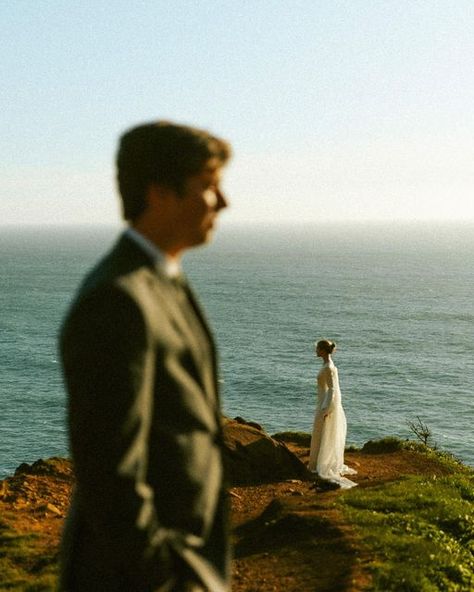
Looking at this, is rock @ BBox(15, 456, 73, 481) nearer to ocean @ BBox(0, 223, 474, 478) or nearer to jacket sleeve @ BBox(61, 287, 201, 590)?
ocean @ BBox(0, 223, 474, 478)

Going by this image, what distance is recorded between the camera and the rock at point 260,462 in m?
16.5

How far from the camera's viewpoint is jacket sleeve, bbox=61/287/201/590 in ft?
6.93

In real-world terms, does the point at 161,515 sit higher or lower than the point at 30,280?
higher

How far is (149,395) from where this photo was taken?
219cm

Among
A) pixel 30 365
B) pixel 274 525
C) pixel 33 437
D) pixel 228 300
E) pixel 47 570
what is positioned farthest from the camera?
pixel 228 300

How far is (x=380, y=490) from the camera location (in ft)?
44.4

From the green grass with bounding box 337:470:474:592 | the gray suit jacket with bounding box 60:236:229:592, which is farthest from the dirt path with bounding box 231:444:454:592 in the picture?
the gray suit jacket with bounding box 60:236:229:592

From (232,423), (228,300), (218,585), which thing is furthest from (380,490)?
(228,300)

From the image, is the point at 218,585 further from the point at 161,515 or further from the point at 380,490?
the point at 380,490

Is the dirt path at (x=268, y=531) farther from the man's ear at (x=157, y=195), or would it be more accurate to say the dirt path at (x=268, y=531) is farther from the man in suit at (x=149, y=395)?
the man's ear at (x=157, y=195)

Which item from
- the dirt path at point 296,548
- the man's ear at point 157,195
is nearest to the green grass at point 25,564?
the dirt path at point 296,548

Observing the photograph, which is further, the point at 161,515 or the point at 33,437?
the point at 33,437

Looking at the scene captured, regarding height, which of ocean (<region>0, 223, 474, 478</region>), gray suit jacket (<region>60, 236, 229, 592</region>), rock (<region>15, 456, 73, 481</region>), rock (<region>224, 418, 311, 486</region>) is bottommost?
ocean (<region>0, 223, 474, 478</region>)

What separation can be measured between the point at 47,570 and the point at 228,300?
107 metres
